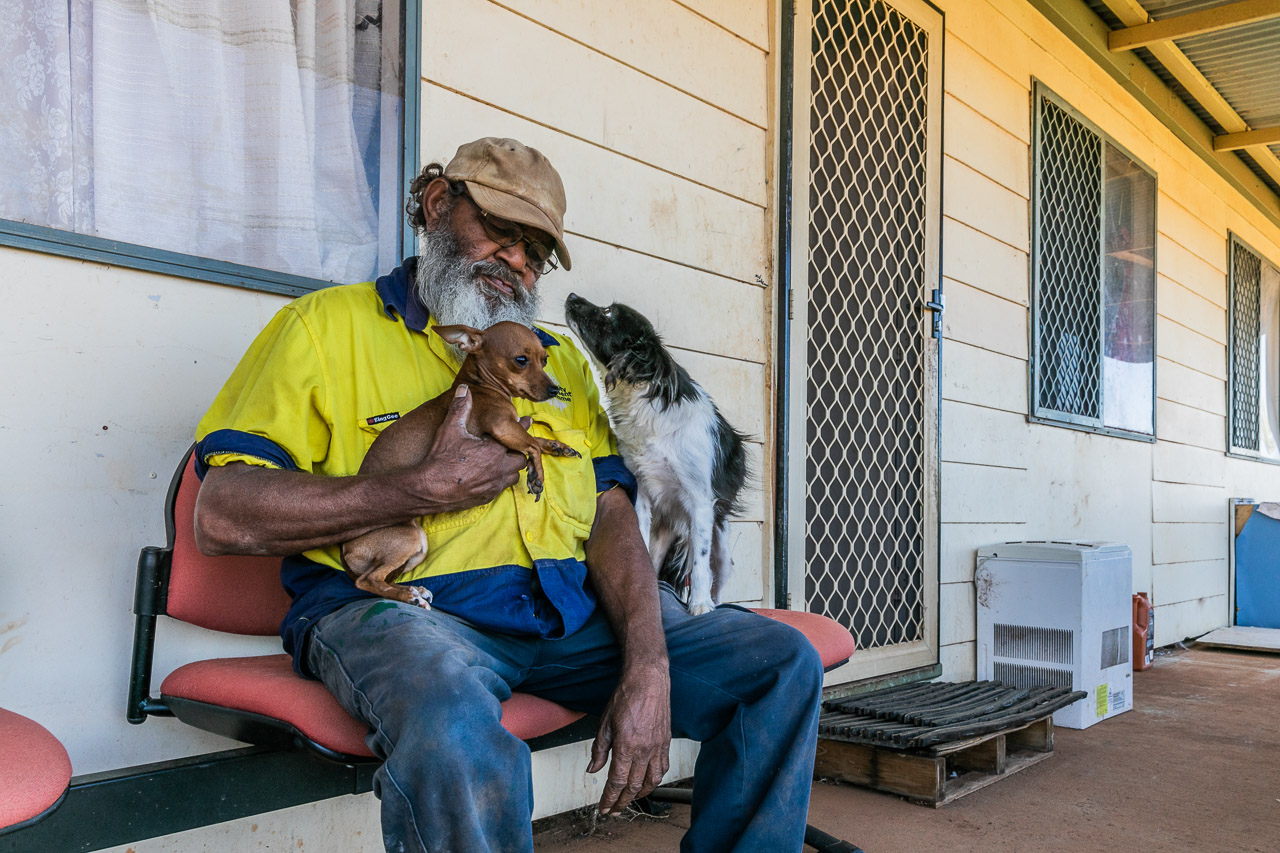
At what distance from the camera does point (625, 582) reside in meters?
1.64

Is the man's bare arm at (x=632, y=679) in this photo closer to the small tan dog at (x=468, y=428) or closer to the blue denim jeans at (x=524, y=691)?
the blue denim jeans at (x=524, y=691)

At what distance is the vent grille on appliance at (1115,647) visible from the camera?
12.7 feet

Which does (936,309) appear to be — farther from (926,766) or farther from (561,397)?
(561,397)

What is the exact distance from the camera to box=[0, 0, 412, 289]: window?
1.63 metres

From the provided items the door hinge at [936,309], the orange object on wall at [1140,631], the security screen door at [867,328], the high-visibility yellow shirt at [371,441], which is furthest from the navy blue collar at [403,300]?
the orange object on wall at [1140,631]

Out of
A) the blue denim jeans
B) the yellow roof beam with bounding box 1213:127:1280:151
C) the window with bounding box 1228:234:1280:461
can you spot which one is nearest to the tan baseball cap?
the blue denim jeans

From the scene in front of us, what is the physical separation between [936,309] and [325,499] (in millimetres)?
3197

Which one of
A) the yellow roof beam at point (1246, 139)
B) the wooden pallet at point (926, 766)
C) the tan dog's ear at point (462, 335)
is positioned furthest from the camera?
the yellow roof beam at point (1246, 139)

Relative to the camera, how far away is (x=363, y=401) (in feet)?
5.09

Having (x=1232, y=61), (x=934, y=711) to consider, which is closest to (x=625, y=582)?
(x=934, y=711)

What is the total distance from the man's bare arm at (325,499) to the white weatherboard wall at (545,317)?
440 millimetres

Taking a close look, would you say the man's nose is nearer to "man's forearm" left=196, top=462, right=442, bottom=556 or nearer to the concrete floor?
"man's forearm" left=196, top=462, right=442, bottom=556

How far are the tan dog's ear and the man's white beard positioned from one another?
0.26ft

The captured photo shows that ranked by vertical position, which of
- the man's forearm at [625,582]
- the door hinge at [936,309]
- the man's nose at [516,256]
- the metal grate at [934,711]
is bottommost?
the metal grate at [934,711]
